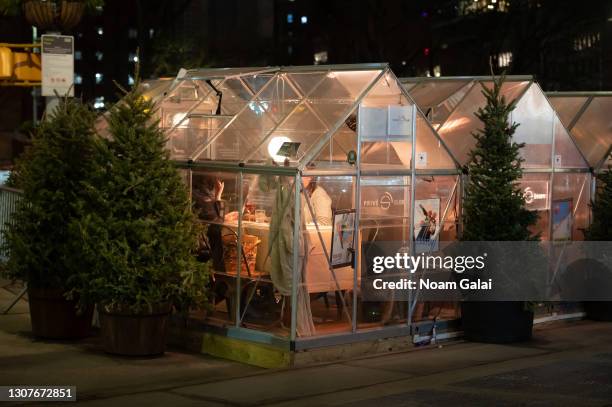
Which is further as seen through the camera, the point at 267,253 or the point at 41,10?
the point at 41,10

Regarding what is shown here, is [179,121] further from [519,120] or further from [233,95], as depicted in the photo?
[519,120]

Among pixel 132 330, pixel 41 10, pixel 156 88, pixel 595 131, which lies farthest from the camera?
pixel 595 131

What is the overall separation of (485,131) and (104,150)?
5227 mm

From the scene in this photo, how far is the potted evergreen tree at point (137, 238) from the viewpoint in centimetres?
1148

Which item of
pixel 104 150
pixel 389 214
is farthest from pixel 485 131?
pixel 104 150

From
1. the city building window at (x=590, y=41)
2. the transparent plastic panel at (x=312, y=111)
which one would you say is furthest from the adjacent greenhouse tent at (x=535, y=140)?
the city building window at (x=590, y=41)

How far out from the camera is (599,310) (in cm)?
1561

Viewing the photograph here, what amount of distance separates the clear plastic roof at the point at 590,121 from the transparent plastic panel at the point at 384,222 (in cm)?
446

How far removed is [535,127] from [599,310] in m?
3.35

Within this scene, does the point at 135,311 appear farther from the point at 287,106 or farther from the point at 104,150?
the point at 287,106

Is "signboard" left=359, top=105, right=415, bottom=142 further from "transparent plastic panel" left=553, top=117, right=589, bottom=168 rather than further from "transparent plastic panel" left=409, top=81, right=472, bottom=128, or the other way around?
"transparent plastic panel" left=553, top=117, right=589, bottom=168

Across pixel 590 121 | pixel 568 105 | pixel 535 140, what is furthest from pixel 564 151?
pixel 568 105

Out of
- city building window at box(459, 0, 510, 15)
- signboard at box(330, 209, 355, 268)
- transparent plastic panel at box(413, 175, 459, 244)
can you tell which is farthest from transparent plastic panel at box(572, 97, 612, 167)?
city building window at box(459, 0, 510, 15)

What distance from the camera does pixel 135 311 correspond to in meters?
11.5
